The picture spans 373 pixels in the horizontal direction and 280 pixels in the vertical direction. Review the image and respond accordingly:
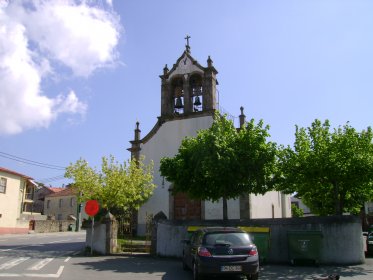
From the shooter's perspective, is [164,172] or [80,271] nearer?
[80,271]

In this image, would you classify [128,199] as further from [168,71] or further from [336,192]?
[336,192]

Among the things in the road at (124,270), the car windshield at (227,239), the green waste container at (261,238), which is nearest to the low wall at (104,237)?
the road at (124,270)

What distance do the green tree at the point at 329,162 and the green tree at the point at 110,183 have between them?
37.4 feet

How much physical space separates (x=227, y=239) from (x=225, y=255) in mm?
526

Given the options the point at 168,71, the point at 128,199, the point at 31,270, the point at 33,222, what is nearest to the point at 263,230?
the point at 31,270

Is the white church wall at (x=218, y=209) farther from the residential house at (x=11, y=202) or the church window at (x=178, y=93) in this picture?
the residential house at (x=11, y=202)

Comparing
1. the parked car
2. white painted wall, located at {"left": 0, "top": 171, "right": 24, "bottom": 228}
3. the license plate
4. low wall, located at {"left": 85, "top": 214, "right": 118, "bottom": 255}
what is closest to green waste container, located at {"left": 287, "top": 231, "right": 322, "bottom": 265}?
the parked car

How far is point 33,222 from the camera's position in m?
46.3

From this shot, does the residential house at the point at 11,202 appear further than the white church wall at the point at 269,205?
Yes

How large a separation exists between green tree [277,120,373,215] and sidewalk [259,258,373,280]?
306cm

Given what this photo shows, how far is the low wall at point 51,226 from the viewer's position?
153 feet

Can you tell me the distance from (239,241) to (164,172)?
9.58 meters

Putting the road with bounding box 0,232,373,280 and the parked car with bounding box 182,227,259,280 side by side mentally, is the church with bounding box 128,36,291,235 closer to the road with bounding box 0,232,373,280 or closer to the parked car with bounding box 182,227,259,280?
the road with bounding box 0,232,373,280

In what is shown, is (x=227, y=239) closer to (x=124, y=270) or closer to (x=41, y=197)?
(x=124, y=270)
